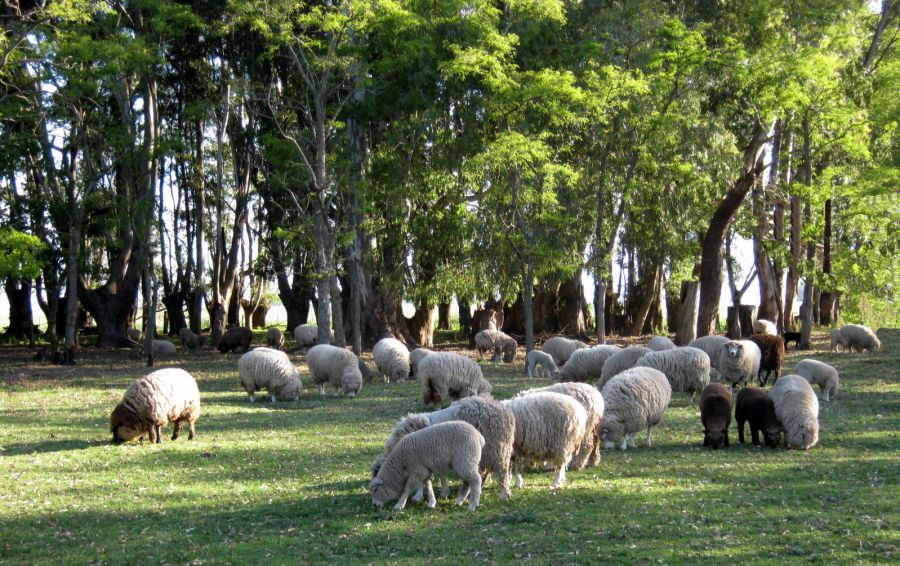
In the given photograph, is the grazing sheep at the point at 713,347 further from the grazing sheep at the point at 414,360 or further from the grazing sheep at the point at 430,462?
the grazing sheep at the point at 430,462

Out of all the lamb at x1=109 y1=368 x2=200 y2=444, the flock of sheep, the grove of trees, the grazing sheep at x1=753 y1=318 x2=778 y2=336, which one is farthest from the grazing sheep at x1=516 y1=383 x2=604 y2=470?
the grazing sheep at x1=753 y1=318 x2=778 y2=336

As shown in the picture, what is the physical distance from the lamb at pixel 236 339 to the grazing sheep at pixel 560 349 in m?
12.8

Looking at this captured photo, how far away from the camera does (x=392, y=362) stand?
980 inches

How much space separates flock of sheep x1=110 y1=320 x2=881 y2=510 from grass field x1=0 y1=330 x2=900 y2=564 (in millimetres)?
347

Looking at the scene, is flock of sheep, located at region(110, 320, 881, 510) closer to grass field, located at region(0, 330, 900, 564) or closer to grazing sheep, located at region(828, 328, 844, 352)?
grass field, located at region(0, 330, 900, 564)

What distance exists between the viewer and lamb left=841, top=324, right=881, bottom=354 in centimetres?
2953

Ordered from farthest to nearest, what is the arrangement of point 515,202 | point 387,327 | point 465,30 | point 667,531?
point 387,327 → point 465,30 → point 515,202 → point 667,531

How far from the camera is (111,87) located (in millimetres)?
31109

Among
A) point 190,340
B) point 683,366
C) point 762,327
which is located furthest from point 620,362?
point 190,340

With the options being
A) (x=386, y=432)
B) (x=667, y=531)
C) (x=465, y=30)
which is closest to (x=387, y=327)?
(x=465, y=30)

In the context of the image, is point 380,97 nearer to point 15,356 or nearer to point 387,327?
point 387,327

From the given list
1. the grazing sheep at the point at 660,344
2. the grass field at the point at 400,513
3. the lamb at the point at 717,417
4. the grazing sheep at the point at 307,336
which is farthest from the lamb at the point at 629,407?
the grazing sheep at the point at 307,336

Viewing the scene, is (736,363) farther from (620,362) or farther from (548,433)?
(548,433)

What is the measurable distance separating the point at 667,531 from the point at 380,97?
2579 cm
